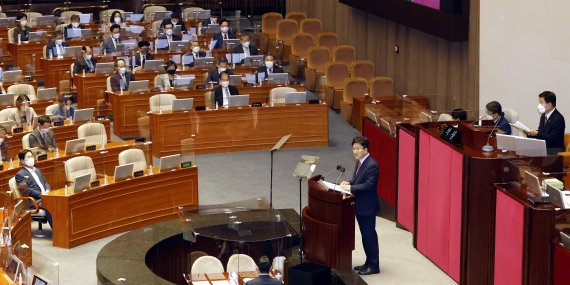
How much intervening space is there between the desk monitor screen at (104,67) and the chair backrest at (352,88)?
453 cm

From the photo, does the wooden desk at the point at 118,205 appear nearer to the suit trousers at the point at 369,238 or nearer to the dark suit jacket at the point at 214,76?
the suit trousers at the point at 369,238

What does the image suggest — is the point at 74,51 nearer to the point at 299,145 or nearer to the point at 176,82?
the point at 176,82

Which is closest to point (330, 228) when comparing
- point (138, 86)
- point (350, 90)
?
point (138, 86)

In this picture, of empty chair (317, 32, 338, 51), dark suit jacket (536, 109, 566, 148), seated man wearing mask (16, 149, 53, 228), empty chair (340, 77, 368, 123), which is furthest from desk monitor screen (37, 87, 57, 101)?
dark suit jacket (536, 109, 566, 148)

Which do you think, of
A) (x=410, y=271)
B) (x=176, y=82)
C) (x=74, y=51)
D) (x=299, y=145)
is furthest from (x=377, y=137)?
(x=74, y=51)

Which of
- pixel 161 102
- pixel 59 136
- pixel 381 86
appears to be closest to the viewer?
pixel 59 136

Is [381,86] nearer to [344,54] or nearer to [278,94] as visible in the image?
[344,54]

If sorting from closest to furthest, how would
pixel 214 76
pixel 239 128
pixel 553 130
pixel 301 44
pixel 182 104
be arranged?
pixel 553 130
pixel 182 104
pixel 239 128
pixel 214 76
pixel 301 44

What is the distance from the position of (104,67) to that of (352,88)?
15.8 ft

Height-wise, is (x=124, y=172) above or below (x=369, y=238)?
above

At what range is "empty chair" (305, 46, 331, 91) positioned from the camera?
25359 millimetres

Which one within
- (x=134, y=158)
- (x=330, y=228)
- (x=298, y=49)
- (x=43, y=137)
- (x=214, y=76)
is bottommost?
(x=330, y=228)

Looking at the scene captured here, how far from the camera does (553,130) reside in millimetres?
15703

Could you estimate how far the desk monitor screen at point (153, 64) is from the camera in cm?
2373
